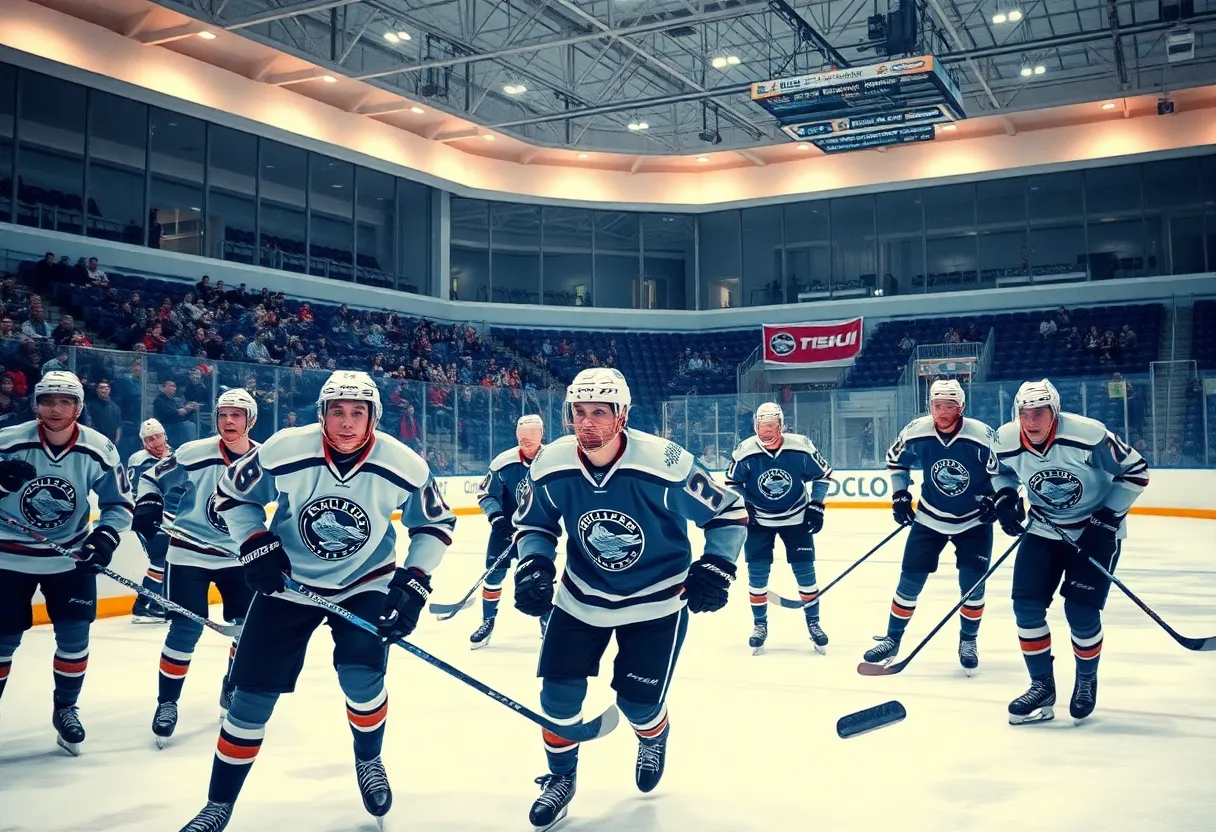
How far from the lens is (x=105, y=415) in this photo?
9.23 m

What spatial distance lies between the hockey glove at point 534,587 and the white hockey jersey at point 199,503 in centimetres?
180

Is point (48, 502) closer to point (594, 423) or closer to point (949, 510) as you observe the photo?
point (594, 423)

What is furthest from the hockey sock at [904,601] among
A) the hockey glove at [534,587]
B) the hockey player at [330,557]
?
the hockey player at [330,557]

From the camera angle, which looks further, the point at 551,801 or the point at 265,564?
the point at 551,801

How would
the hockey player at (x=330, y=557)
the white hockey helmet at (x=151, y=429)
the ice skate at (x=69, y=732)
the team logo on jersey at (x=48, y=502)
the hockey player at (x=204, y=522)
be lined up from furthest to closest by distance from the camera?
the white hockey helmet at (x=151, y=429), the hockey player at (x=204, y=522), the team logo on jersey at (x=48, y=502), the ice skate at (x=69, y=732), the hockey player at (x=330, y=557)

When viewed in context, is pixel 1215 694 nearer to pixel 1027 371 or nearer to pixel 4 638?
pixel 4 638

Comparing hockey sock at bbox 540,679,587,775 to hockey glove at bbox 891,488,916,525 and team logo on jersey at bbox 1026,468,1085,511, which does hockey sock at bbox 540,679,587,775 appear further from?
hockey glove at bbox 891,488,916,525

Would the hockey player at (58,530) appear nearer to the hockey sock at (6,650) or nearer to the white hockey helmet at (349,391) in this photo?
the hockey sock at (6,650)

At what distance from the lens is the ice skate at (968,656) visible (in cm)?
527

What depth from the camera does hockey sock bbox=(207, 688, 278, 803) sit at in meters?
2.91

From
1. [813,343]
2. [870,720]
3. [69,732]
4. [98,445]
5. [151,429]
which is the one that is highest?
[813,343]

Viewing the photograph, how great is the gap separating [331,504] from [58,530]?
5.40 ft

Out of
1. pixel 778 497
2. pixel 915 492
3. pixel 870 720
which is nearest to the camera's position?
pixel 870 720

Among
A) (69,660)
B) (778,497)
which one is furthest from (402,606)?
(778,497)
